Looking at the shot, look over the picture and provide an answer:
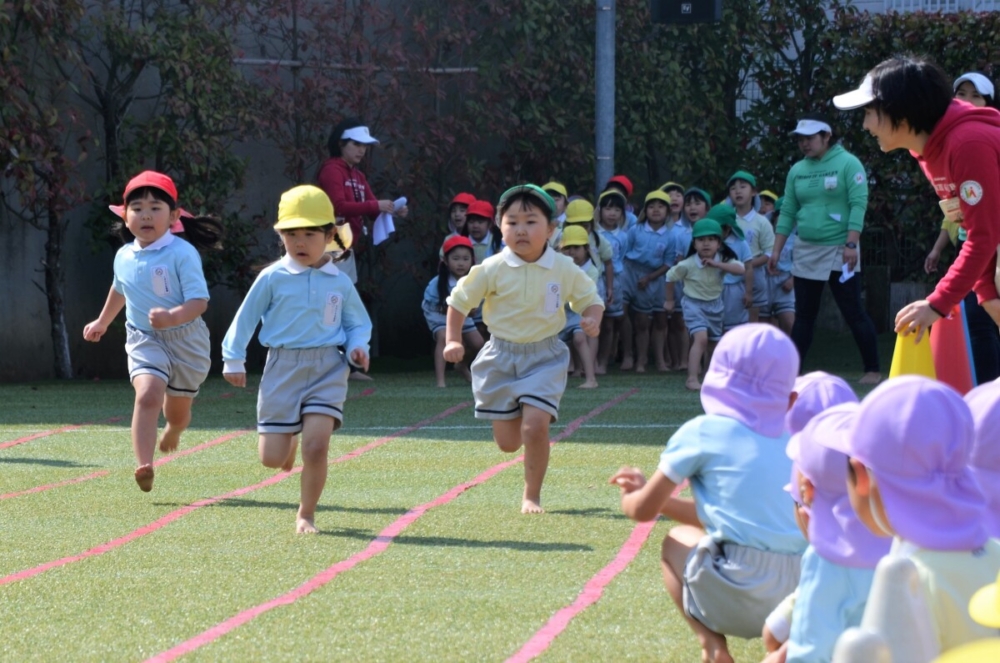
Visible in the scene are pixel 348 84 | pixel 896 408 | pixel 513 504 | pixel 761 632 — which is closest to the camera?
pixel 896 408

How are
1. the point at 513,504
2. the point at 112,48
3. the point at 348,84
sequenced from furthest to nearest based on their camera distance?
the point at 348,84 < the point at 112,48 < the point at 513,504

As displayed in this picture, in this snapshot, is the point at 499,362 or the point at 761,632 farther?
the point at 499,362

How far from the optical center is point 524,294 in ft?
23.3

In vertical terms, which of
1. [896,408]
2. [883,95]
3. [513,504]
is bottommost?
[513,504]

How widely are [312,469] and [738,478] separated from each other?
285 centimetres

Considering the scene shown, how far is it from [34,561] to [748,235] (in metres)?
8.81

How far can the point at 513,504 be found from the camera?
277 inches

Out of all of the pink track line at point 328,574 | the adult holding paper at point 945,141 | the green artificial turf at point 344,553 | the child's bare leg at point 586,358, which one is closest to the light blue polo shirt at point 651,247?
the child's bare leg at point 586,358

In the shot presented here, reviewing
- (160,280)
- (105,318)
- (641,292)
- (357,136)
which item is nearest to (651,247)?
(641,292)

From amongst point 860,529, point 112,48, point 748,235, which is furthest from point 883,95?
point 112,48

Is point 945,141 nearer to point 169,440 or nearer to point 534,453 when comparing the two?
point 534,453

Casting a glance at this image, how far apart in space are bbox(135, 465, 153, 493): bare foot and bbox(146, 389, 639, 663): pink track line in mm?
1319

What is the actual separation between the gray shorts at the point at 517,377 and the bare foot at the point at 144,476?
1.60m

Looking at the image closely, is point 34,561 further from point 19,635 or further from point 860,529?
point 860,529
